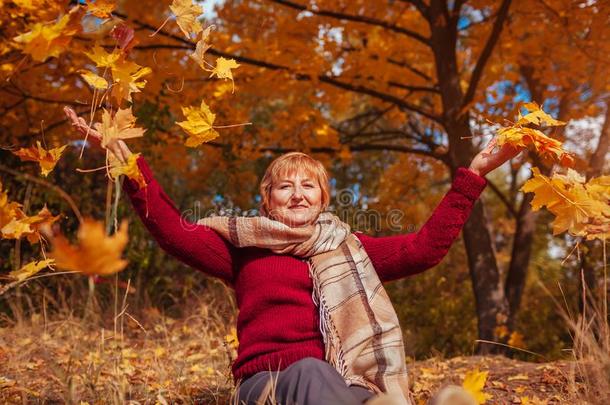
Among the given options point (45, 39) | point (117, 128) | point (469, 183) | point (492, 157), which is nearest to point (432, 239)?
point (469, 183)

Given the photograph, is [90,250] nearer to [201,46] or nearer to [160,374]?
[201,46]

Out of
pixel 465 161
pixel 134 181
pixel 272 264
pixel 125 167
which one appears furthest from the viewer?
pixel 465 161

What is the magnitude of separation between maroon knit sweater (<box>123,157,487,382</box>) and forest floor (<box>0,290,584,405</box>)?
0.32 meters

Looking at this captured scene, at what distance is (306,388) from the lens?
1.82m

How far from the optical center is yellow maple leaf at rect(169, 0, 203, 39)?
6.03 ft

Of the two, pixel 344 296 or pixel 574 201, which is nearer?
pixel 574 201

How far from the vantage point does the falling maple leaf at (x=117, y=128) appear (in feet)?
5.32

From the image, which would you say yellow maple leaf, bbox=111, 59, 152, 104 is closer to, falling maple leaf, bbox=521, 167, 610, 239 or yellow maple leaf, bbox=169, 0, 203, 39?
yellow maple leaf, bbox=169, 0, 203, 39

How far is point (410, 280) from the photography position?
6336 mm

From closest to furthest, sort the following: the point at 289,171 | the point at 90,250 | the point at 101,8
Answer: the point at 90,250 < the point at 101,8 < the point at 289,171

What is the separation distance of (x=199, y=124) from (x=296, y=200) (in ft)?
1.90

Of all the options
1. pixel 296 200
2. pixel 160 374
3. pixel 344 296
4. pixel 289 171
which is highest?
pixel 289 171

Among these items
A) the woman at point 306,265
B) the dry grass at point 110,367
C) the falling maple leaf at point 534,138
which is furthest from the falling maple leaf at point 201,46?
the falling maple leaf at point 534,138

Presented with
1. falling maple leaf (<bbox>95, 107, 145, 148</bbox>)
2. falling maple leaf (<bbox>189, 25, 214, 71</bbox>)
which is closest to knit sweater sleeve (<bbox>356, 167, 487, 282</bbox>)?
falling maple leaf (<bbox>189, 25, 214, 71</bbox>)
